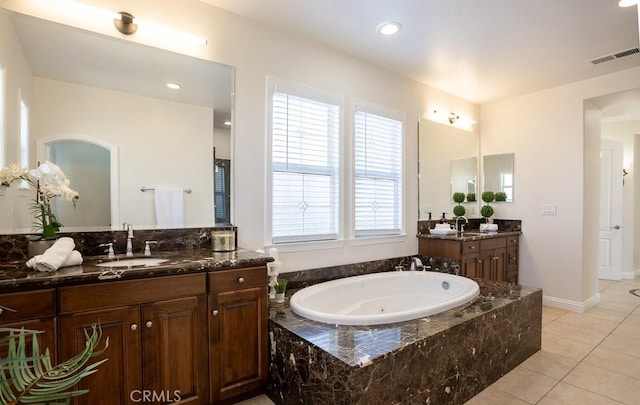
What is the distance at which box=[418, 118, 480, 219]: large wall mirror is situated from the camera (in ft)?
13.0

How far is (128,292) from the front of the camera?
165 centimetres

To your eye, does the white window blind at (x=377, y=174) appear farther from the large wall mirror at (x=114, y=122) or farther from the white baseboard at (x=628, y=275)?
the white baseboard at (x=628, y=275)

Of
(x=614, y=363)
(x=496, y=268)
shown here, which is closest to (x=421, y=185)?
(x=496, y=268)

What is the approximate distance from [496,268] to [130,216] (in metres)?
3.85

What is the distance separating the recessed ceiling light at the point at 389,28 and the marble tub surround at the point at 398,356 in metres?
2.23

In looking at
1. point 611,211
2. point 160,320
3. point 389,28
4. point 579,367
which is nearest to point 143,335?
point 160,320

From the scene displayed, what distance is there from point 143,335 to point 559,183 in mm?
4515

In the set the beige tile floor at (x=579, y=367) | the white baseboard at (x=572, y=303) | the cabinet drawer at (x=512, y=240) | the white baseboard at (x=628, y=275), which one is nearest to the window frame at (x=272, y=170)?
the beige tile floor at (x=579, y=367)

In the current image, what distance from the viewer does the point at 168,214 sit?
2330 millimetres

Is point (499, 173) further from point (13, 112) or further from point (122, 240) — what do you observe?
point (13, 112)

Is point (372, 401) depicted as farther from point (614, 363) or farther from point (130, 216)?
point (614, 363)

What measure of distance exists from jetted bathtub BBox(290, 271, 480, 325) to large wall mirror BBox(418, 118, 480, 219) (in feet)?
3.10

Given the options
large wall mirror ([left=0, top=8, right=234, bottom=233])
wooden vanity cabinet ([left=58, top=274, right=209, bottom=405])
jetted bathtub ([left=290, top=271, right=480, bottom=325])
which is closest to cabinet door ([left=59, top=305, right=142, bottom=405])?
wooden vanity cabinet ([left=58, top=274, right=209, bottom=405])

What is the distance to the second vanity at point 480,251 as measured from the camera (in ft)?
11.4
